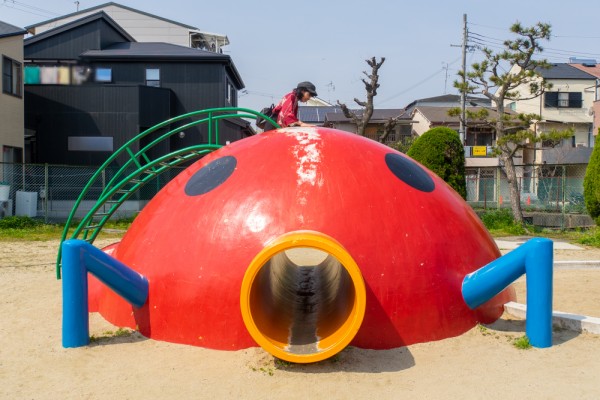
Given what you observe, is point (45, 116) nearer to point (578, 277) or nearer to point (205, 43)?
point (205, 43)

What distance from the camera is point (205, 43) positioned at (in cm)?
4334

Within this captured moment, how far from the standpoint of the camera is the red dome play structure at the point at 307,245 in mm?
5516

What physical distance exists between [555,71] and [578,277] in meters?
36.3

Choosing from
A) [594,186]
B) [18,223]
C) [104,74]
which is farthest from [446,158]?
→ [104,74]

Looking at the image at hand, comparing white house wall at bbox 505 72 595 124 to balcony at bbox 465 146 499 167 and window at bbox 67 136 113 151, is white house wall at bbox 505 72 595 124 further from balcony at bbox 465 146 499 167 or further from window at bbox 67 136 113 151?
window at bbox 67 136 113 151

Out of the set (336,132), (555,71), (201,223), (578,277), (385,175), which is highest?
(555,71)

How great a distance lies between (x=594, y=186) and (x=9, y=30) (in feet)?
70.9

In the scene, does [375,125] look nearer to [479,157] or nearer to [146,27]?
[479,157]

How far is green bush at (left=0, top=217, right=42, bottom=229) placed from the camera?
61.6 ft

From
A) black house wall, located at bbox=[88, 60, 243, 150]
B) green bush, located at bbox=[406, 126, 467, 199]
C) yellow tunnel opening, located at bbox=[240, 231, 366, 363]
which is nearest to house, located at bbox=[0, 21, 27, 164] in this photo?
black house wall, located at bbox=[88, 60, 243, 150]

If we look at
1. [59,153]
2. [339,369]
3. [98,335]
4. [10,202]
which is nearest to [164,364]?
[98,335]

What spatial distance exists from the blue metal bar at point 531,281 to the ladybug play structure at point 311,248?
1 cm

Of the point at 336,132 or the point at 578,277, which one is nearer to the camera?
the point at 336,132

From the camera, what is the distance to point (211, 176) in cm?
654
